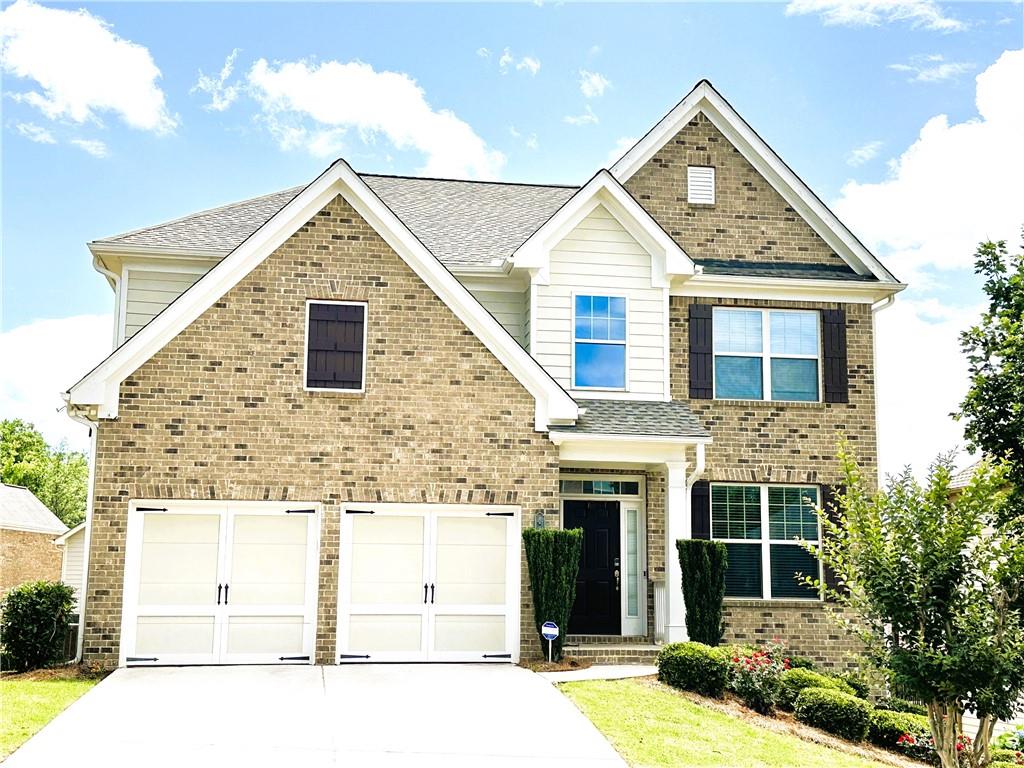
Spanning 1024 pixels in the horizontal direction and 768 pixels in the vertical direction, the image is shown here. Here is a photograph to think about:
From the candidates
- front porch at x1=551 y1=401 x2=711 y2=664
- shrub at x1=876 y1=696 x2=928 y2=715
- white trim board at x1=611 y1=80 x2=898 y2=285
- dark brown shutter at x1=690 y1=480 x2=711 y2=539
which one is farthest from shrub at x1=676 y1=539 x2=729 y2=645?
white trim board at x1=611 y1=80 x2=898 y2=285

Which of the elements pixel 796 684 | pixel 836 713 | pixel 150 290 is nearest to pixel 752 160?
pixel 796 684

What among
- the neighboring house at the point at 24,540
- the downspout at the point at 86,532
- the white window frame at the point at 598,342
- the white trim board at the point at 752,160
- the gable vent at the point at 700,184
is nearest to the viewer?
the downspout at the point at 86,532

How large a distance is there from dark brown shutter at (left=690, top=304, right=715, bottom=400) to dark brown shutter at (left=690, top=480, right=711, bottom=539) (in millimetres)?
1519

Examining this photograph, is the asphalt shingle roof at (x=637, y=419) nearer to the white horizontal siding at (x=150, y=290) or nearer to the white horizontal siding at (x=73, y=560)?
the white horizontal siding at (x=150, y=290)

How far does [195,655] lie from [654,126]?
11446 millimetres

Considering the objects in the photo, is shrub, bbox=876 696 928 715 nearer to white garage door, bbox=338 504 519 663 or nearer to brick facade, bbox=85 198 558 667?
brick facade, bbox=85 198 558 667

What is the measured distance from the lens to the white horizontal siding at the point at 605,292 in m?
16.5

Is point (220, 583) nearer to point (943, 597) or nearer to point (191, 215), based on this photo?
point (191, 215)

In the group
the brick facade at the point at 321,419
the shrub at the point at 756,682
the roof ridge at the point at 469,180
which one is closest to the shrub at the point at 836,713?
the shrub at the point at 756,682

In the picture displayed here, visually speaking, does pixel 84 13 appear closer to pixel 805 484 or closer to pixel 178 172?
pixel 178 172

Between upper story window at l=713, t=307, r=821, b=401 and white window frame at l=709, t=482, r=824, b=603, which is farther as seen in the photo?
upper story window at l=713, t=307, r=821, b=401

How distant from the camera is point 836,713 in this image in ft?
39.3

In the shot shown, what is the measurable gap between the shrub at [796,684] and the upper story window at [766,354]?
5233 millimetres

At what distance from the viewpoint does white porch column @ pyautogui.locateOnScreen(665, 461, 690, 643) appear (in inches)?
585
